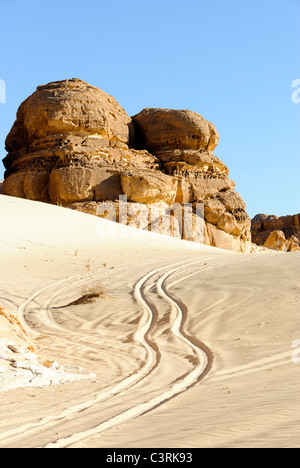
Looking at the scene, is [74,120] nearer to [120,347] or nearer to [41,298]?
[41,298]

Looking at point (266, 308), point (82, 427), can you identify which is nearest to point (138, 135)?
point (266, 308)

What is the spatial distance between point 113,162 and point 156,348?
22548 millimetres

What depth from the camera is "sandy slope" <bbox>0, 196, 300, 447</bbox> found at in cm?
295

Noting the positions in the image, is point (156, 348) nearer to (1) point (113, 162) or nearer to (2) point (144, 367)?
(2) point (144, 367)

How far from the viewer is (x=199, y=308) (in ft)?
27.1

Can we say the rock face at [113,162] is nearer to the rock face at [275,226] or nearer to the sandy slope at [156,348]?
the sandy slope at [156,348]

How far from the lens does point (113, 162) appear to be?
27.8 m

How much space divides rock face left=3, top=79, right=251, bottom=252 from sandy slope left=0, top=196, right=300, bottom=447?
11.3 metres

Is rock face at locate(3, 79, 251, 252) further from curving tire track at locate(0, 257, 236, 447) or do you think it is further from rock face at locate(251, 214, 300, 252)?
rock face at locate(251, 214, 300, 252)

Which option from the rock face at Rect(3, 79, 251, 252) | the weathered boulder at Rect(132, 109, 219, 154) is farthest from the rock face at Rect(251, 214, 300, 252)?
the rock face at Rect(3, 79, 251, 252)

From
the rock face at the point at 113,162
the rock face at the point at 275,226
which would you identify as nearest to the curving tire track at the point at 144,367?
the rock face at the point at 113,162

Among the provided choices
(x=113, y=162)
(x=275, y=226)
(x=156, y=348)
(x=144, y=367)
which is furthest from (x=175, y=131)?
(x=144, y=367)

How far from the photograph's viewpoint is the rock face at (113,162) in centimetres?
2644

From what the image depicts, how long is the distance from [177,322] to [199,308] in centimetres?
84
